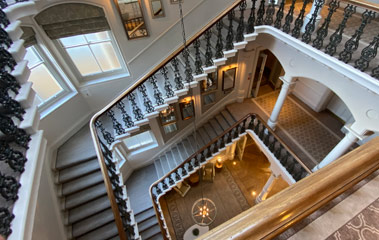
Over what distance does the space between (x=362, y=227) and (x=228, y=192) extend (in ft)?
20.1

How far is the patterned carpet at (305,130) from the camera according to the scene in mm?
4637

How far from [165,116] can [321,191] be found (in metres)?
4.65

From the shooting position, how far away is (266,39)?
441 cm

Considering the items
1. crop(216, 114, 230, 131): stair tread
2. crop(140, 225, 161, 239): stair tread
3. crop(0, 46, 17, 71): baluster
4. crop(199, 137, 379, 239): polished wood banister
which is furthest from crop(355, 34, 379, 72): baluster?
crop(140, 225, 161, 239): stair tread

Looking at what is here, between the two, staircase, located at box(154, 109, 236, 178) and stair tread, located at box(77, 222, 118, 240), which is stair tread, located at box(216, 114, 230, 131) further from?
stair tread, located at box(77, 222, 118, 240)

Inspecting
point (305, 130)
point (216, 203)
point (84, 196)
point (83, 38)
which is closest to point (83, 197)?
point (84, 196)

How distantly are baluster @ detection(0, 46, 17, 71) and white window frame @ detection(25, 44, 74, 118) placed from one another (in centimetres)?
151

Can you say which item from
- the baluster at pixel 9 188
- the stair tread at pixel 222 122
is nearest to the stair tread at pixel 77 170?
the baluster at pixel 9 188

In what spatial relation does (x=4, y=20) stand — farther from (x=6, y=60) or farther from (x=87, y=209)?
(x=87, y=209)

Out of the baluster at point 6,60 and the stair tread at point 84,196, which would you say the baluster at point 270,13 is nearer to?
the baluster at point 6,60

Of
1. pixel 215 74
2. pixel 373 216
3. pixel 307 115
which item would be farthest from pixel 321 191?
pixel 307 115

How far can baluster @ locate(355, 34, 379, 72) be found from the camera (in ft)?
7.80

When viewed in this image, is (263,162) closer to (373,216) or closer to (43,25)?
(373,216)

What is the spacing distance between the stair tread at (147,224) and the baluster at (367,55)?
5.53 metres
